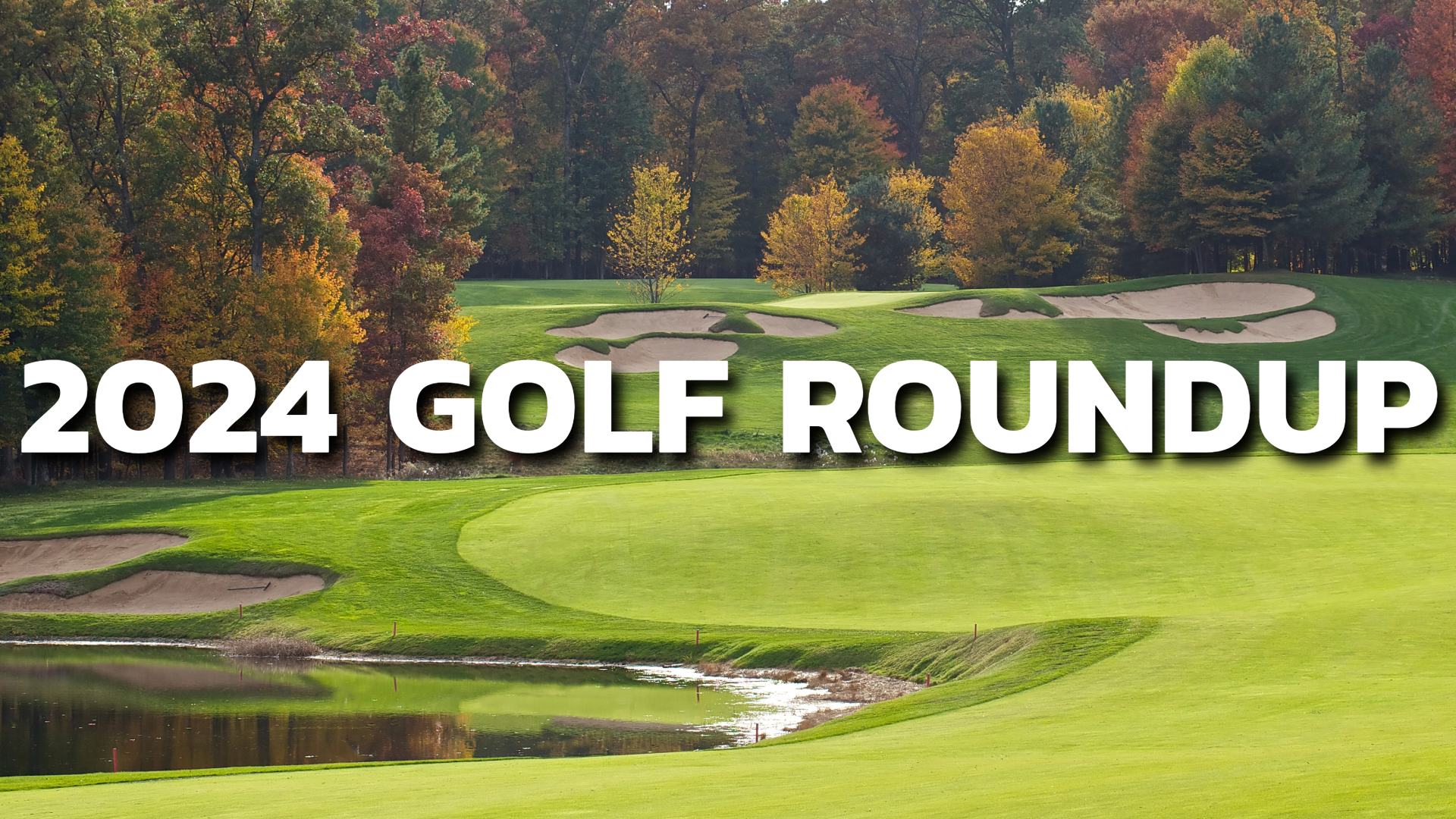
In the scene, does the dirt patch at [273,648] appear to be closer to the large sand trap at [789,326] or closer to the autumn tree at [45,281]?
the autumn tree at [45,281]

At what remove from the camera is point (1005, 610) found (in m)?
27.0

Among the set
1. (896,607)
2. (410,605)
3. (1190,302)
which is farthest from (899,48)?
(896,607)

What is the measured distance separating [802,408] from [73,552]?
1671cm

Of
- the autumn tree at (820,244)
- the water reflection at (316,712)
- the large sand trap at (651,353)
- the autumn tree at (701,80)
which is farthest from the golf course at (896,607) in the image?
the autumn tree at (701,80)

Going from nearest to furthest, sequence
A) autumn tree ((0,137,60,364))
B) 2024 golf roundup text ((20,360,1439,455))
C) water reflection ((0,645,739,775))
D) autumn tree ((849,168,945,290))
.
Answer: water reflection ((0,645,739,775)) < 2024 golf roundup text ((20,360,1439,455)) < autumn tree ((0,137,60,364)) < autumn tree ((849,168,945,290))

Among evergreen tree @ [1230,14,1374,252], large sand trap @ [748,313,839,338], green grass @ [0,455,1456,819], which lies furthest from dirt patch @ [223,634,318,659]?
evergreen tree @ [1230,14,1374,252]

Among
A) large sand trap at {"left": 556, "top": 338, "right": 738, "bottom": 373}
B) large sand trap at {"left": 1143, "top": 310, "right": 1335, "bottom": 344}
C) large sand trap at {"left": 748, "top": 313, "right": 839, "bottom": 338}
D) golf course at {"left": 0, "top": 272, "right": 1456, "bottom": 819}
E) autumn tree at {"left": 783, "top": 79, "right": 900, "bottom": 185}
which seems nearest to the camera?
golf course at {"left": 0, "top": 272, "right": 1456, "bottom": 819}

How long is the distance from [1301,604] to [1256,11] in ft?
235

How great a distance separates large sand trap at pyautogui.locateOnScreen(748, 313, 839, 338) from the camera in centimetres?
6481

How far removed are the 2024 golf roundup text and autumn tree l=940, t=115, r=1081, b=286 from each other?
34.4 meters

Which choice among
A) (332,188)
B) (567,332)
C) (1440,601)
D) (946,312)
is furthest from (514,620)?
(946,312)

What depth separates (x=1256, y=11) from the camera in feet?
286

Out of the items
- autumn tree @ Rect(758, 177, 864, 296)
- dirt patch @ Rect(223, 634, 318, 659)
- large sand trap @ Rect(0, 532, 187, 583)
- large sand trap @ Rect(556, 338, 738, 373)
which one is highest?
autumn tree @ Rect(758, 177, 864, 296)

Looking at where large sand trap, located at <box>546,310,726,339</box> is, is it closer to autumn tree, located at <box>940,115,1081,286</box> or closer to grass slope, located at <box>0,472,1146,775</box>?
autumn tree, located at <box>940,115,1081,286</box>
